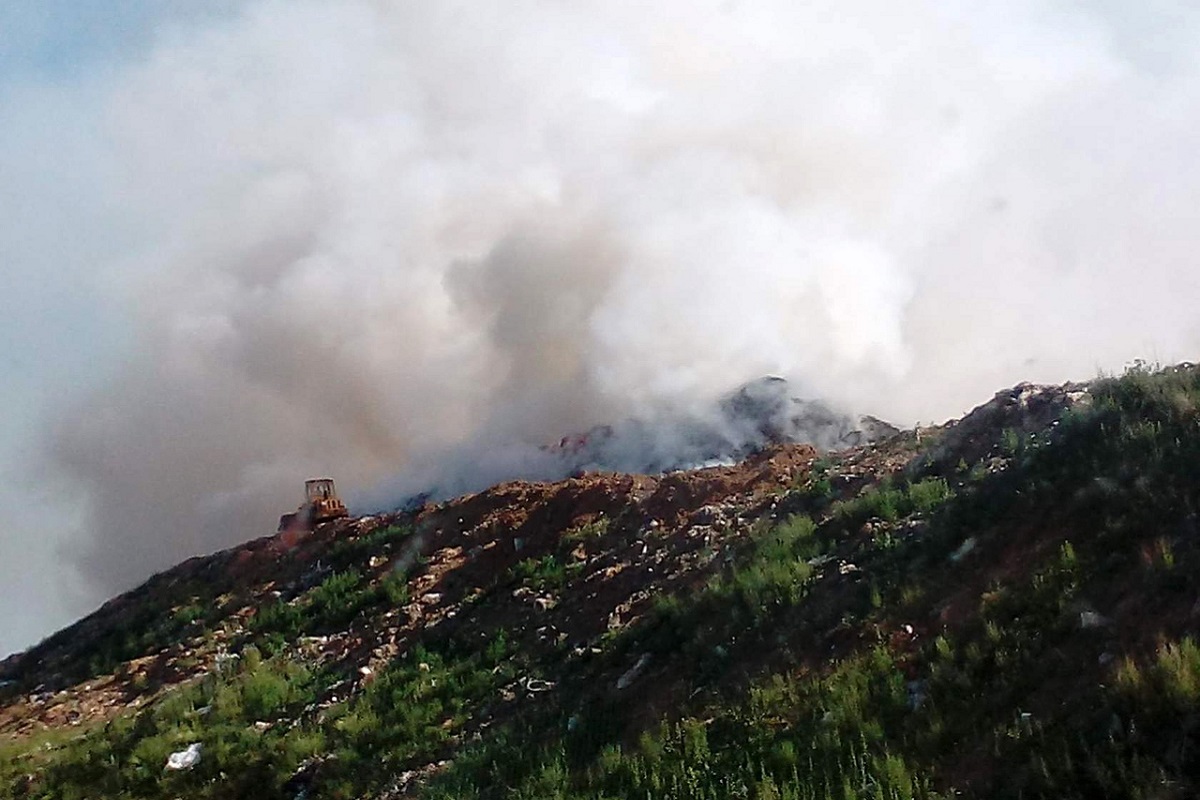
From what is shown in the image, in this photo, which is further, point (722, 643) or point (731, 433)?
point (731, 433)

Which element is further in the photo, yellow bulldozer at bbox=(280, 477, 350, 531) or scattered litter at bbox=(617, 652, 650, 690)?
yellow bulldozer at bbox=(280, 477, 350, 531)

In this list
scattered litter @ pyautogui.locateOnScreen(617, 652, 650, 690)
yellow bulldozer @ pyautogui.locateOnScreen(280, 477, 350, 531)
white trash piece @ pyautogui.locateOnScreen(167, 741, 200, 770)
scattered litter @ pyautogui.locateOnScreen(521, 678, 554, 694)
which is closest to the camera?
scattered litter @ pyautogui.locateOnScreen(617, 652, 650, 690)

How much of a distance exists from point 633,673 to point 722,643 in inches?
35.0

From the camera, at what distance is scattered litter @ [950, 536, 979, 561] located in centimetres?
789

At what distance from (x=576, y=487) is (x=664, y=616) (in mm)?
5536

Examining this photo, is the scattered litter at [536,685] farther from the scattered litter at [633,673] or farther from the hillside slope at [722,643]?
the scattered litter at [633,673]

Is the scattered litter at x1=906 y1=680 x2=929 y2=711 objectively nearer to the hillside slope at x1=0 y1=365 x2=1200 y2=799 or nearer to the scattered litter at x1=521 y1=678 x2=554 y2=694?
the hillside slope at x1=0 y1=365 x2=1200 y2=799

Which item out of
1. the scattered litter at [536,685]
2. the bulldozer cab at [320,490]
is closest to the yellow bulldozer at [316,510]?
the bulldozer cab at [320,490]

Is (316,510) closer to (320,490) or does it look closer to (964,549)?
(320,490)

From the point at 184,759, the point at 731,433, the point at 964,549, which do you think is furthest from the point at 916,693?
the point at 731,433

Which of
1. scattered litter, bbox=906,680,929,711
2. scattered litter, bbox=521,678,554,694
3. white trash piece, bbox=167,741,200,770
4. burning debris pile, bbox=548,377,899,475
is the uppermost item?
burning debris pile, bbox=548,377,899,475

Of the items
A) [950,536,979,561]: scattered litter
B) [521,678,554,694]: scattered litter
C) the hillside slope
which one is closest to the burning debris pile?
the hillside slope

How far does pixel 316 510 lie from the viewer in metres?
19.8

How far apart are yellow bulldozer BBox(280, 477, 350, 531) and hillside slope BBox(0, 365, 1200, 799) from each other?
2.10 m
